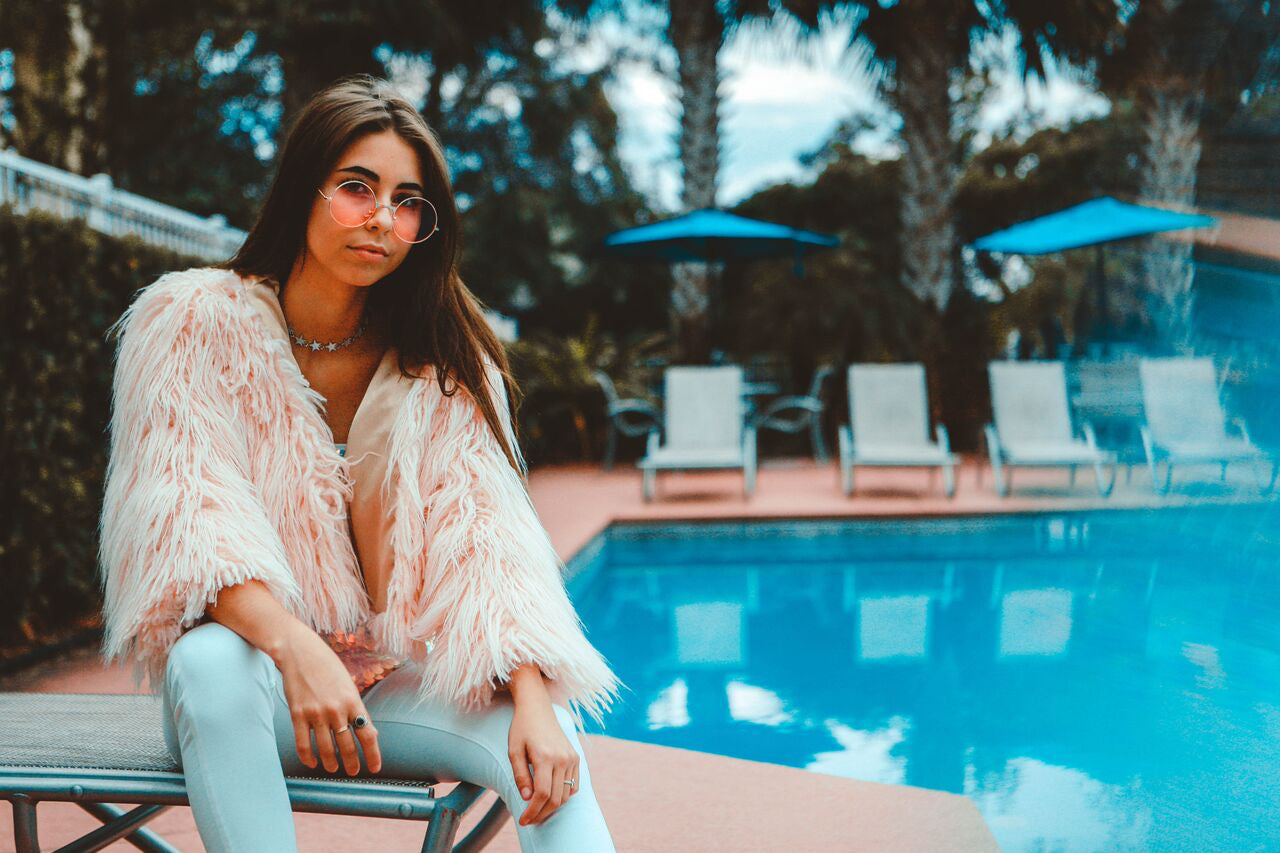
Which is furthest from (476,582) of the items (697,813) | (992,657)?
(992,657)

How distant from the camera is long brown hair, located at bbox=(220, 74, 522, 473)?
138 cm

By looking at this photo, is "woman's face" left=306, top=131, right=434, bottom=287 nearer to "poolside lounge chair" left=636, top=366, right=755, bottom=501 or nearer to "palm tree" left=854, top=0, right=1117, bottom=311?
"poolside lounge chair" left=636, top=366, right=755, bottom=501

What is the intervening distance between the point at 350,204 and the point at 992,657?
3593mm

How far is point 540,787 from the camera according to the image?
→ 1.12 m

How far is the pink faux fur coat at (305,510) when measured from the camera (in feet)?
4.13

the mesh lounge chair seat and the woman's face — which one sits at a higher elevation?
the woman's face

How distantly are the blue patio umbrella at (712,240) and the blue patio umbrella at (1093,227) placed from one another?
5.65 ft

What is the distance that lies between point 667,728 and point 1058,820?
133cm

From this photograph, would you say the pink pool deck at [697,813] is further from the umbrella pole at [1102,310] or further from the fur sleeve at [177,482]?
the umbrella pole at [1102,310]

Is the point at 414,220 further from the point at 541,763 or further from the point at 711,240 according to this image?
the point at 711,240

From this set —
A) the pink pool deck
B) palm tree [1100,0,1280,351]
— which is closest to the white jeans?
the pink pool deck

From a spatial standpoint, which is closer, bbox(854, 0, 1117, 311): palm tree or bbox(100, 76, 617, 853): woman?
bbox(100, 76, 617, 853): woman

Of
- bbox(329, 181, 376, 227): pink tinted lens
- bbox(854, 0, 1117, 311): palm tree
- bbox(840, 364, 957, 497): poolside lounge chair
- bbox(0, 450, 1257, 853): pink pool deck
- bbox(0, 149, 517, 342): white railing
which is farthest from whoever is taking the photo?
bbox(854, 0, 1117, 311): palm tree

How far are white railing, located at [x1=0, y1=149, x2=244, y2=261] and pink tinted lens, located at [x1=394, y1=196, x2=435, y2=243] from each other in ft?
7.62
